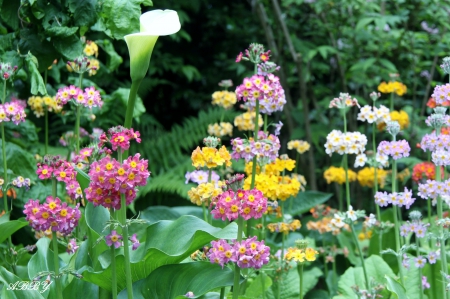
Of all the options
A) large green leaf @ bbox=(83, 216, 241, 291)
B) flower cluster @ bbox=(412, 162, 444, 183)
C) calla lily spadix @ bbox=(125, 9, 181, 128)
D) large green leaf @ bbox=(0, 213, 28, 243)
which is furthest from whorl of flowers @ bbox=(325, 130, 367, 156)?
large green leaf @ bbox=(0, 213, 28, 243)

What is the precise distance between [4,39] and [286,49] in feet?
8.37

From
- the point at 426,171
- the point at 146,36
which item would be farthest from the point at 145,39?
the point at 426,171

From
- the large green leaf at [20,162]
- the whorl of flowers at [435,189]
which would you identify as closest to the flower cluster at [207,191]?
the whorl of flowers at [435,189]

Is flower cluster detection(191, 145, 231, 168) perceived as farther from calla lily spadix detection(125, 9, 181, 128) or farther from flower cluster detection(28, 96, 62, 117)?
flower cluster detection(28, 96, 62, 117)

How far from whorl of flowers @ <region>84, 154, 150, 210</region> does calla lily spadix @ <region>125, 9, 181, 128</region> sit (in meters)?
0.15

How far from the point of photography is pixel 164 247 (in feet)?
5.29

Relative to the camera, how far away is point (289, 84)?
4.29 metres

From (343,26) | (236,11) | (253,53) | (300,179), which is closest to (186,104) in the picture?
(236,11)

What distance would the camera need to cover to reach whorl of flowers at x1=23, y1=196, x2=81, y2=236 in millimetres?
1430

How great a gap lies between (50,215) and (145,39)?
465mm

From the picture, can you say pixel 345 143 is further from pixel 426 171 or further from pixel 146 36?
pixel 146 36

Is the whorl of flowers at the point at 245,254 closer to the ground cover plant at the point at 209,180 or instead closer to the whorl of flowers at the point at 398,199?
the ground cover plant at the point at 209,180

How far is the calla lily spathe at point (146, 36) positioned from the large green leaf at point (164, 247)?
0.41 m

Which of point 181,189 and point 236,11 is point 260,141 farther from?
point 236,11
